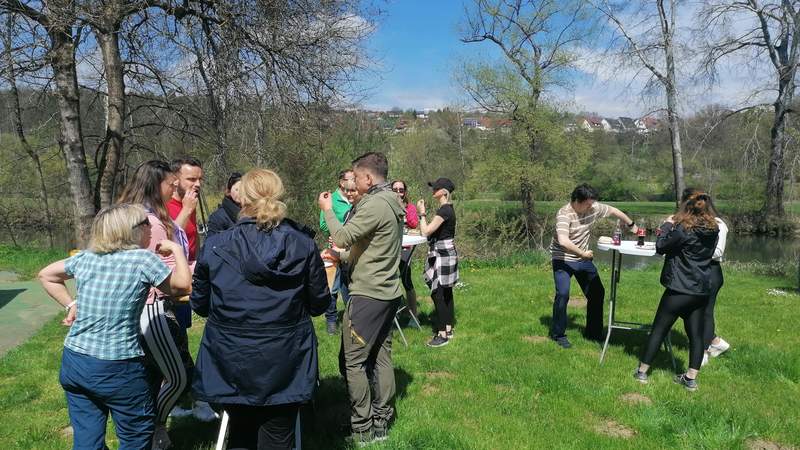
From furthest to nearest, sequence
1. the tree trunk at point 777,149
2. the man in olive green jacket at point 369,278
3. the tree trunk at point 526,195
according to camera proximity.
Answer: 1. the tree trunk at point 526,195
2. the tree trunk at point 777,149
3. the man in olive green jacket at point 369,278

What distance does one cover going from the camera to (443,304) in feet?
17.4

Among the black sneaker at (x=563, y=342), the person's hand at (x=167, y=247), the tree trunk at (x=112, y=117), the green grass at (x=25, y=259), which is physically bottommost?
the green grass at (x=25, y=259)

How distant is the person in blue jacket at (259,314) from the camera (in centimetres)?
220

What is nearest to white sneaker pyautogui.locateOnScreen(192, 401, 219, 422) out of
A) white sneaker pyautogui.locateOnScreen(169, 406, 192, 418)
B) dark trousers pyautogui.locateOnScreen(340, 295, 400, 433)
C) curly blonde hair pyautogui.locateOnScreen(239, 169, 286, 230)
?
white sneaker pyautogui.locateOnScreen(169, 406, 192, 418)

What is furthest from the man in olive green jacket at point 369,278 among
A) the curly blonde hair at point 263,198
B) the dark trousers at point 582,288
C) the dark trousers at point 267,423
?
the dark trousers at point 582,288

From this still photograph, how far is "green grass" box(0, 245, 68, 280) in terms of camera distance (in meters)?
10.0

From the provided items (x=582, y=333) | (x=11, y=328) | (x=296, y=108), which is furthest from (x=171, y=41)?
(x=582, y=333)

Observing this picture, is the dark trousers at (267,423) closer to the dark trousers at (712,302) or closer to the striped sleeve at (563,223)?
the striped sleeve at (563,223)

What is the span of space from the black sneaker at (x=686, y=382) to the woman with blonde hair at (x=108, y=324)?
4042mm

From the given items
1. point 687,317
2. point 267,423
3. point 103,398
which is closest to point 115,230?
point 103,398

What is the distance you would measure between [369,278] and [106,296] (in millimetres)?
1450

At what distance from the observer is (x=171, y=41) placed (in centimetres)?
677

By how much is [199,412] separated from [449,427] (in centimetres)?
177

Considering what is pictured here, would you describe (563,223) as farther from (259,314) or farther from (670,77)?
(670,77)
